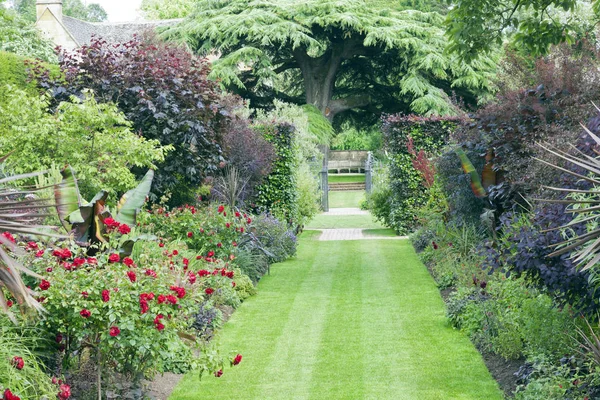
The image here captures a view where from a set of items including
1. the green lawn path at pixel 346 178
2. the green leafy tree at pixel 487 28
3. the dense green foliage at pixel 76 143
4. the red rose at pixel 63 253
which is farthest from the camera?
the green lawn path at pixel 346 178

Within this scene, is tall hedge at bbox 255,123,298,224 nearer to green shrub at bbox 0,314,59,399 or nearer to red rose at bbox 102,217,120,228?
red rose at bbox 102,217,120,228

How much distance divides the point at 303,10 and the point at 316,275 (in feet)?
65.9

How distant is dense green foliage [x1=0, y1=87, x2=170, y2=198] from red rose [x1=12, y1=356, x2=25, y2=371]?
593 centimetres

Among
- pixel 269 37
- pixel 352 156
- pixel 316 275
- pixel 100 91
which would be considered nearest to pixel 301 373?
pixel 316 275

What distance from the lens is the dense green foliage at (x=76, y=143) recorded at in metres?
11.4

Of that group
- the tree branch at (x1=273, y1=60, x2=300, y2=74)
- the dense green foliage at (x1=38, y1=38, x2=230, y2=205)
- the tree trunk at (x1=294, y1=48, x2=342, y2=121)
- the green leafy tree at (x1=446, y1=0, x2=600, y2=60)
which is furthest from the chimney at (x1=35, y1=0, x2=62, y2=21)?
the green leafy tree at (x1=446, y1=0, x2=600, y2=60)

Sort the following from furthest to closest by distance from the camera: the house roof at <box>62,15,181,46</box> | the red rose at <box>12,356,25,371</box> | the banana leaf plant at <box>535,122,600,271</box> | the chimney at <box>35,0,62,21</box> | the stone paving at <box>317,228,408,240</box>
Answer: the house roof at <box>62,15,181,46</box>
the chimney at <box>35,0,62,21</box>
the stone paving at <box>317,228,408,240</box>
the red rose at <box>12,356,25,371</box>
the banana leaf plant at <box>535,122,600,271</box>

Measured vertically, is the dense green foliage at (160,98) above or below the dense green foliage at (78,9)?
below

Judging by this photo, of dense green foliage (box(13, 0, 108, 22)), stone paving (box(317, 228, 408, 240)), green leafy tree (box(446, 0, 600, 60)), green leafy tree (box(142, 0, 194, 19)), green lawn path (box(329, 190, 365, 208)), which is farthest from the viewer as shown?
dense green foliage (box(13, 0, 108, 22))

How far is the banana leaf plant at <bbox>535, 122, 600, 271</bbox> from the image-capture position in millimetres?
4590

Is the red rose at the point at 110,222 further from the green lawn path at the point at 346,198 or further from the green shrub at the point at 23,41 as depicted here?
the green lawn path at the point at 346,198

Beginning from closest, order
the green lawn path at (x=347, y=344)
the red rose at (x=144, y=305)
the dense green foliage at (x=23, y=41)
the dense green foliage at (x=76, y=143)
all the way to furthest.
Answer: the red rose at (x=144, y=305) → the green lawn path at (x=347, y=344) → the dense green foliage at (x=76, y=143) → the dense green foliage at (x=23, y=41)

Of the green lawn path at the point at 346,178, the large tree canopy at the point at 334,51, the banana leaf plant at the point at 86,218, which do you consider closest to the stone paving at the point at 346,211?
the large tree canopy at the point at 334,51

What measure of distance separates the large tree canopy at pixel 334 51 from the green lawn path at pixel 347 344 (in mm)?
18153
